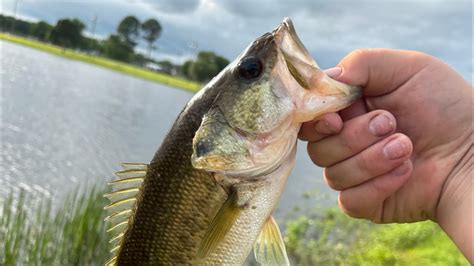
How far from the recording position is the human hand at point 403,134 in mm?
2719

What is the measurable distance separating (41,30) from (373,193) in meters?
110

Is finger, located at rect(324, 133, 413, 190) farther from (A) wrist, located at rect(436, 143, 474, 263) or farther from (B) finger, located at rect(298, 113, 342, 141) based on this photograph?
(A) wrist, located at rect(436, 143, 474, 263)

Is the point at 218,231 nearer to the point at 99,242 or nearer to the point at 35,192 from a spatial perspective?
the point at 99,242

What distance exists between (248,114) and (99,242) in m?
6.39

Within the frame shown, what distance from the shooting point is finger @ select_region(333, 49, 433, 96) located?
2.77 m

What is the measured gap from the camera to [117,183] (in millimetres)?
2576

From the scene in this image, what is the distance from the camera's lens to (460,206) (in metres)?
2.84

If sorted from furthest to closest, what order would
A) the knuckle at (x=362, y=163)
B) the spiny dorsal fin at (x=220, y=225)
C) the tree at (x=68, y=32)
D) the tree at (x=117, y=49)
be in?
1. the tree at (x=117, y=49)
2. the tree at (x=68, y=32)
3. the knuckle at (x=362, y=163)
4. the spiny dorsal fin at (x=220, y=225)

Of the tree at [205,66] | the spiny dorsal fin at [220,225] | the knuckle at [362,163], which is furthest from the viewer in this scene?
the tree at [205,66]

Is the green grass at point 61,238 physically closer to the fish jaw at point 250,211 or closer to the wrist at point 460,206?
the fish jaw at point 250,211

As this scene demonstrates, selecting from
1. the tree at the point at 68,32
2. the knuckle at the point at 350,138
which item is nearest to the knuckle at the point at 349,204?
the knuckle at the point at 350,138

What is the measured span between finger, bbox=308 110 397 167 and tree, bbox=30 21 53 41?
344 ft

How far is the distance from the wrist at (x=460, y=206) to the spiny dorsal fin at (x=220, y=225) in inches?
55.0

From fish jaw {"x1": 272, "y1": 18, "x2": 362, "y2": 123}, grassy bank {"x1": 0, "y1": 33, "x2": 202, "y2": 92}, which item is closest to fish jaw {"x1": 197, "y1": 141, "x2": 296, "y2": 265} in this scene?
fish jaw {"x1": 272, "y1": 18, "x2": 362, "y2": 123}
